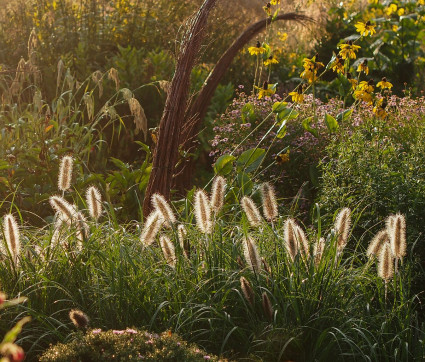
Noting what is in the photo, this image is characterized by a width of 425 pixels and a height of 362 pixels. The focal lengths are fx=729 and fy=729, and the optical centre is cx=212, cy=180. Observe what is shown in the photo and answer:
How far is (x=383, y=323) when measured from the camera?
3023mm

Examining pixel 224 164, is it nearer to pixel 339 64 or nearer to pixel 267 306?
pixel 339 64

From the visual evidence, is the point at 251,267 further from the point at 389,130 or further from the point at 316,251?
the point at 389,130

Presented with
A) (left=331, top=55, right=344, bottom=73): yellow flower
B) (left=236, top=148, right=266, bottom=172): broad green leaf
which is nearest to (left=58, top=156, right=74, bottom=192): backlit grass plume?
(left=236, top=148, right=266, bottom=172): broad green leaf

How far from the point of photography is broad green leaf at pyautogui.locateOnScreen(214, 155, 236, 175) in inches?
191

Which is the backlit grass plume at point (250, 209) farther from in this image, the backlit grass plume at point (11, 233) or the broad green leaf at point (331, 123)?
the broad green leaf at point (331, 123)

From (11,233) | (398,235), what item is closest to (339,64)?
(398,235)

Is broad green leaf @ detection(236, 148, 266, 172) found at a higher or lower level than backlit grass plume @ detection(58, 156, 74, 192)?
lower

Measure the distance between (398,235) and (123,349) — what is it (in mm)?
1330

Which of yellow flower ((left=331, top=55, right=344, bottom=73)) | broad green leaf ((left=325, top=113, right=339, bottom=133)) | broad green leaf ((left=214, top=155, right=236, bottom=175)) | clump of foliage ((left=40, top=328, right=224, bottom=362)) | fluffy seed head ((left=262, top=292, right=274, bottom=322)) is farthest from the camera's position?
yellow flower ((left=331, top=55, right=344, bottom=73))

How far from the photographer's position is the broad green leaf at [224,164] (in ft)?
15.9

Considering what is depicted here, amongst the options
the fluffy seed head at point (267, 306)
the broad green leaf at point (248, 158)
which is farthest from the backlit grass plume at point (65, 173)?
the broad green leaf at point (248, 158)

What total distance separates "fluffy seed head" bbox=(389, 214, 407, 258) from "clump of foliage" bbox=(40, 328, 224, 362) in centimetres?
105

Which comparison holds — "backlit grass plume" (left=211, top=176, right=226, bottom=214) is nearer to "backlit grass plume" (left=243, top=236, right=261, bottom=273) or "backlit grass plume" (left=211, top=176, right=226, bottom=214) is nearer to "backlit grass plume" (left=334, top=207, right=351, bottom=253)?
"backlit grass plume" (left=243, top=236, right=261, bottom=273)

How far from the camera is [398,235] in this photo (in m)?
3.04
